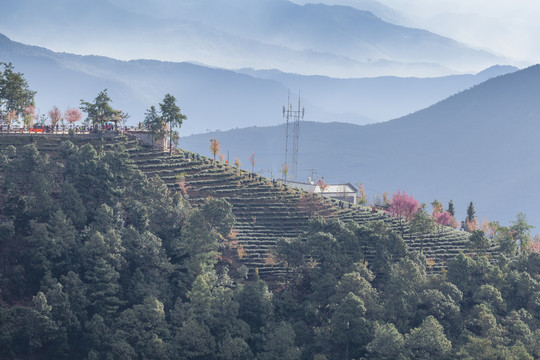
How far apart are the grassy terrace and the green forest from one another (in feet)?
16.1

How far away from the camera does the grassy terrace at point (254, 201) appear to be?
9562cm

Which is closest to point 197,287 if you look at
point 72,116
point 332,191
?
point 72,116

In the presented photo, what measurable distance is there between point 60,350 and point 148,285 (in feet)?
39.0

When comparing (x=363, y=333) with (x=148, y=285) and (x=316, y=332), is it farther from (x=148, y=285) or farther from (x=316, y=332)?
(x=148, y=285)

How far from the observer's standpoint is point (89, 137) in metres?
103

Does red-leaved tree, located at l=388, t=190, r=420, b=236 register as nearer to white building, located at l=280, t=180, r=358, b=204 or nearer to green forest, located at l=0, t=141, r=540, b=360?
green forest, located at l=0, t=141, r=540, b=360

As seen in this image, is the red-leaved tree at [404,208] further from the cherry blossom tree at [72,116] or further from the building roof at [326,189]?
the cherry blossom tree at [72,116]

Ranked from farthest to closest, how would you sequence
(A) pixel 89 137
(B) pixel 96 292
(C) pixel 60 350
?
(A) pixel 89 137
(B) pixel 96 292
(C) pixel 60 350

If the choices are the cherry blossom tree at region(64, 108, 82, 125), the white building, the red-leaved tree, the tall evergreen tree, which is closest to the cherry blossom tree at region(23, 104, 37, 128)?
the cherry blossom tree at region(64, 108, 82, 125)

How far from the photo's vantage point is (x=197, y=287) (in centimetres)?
7694

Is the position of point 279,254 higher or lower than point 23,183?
lower

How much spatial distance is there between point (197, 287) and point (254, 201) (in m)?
26.4

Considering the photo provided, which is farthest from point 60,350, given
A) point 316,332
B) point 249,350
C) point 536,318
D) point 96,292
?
point 536,318

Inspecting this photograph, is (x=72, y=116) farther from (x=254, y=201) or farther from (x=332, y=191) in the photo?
(x=332, y=191)
